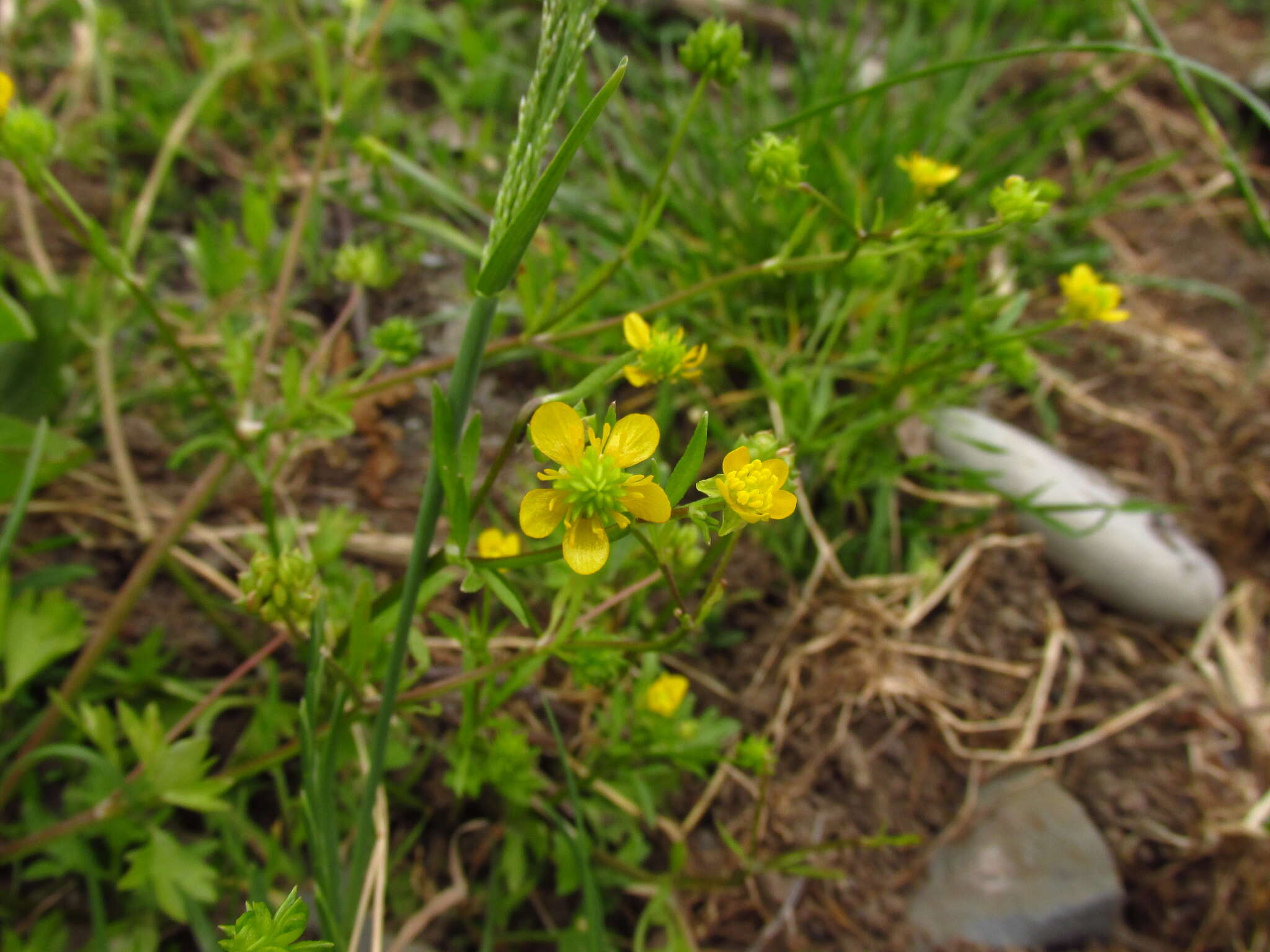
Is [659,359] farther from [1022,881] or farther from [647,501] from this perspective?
[1022,881]

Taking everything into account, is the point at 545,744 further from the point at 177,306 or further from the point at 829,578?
the point at 177,306

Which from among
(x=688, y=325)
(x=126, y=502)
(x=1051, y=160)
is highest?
(x=1051, y=160)

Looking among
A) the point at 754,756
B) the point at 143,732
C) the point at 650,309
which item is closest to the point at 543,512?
the point at 650,309

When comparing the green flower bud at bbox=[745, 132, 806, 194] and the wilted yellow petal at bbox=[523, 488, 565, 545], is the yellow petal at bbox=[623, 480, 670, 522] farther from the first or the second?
the green flower bud at bbox=[745, 132, 806, 194]

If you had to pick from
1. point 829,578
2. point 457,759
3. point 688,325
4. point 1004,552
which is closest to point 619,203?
point 688,325

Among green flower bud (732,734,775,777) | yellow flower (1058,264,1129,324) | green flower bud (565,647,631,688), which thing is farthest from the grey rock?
yellow flower (1058,264,1129,324)

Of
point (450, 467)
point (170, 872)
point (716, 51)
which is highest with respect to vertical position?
point (716, 51)

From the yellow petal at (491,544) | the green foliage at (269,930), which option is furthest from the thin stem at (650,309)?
the green foliage at (269,930)
